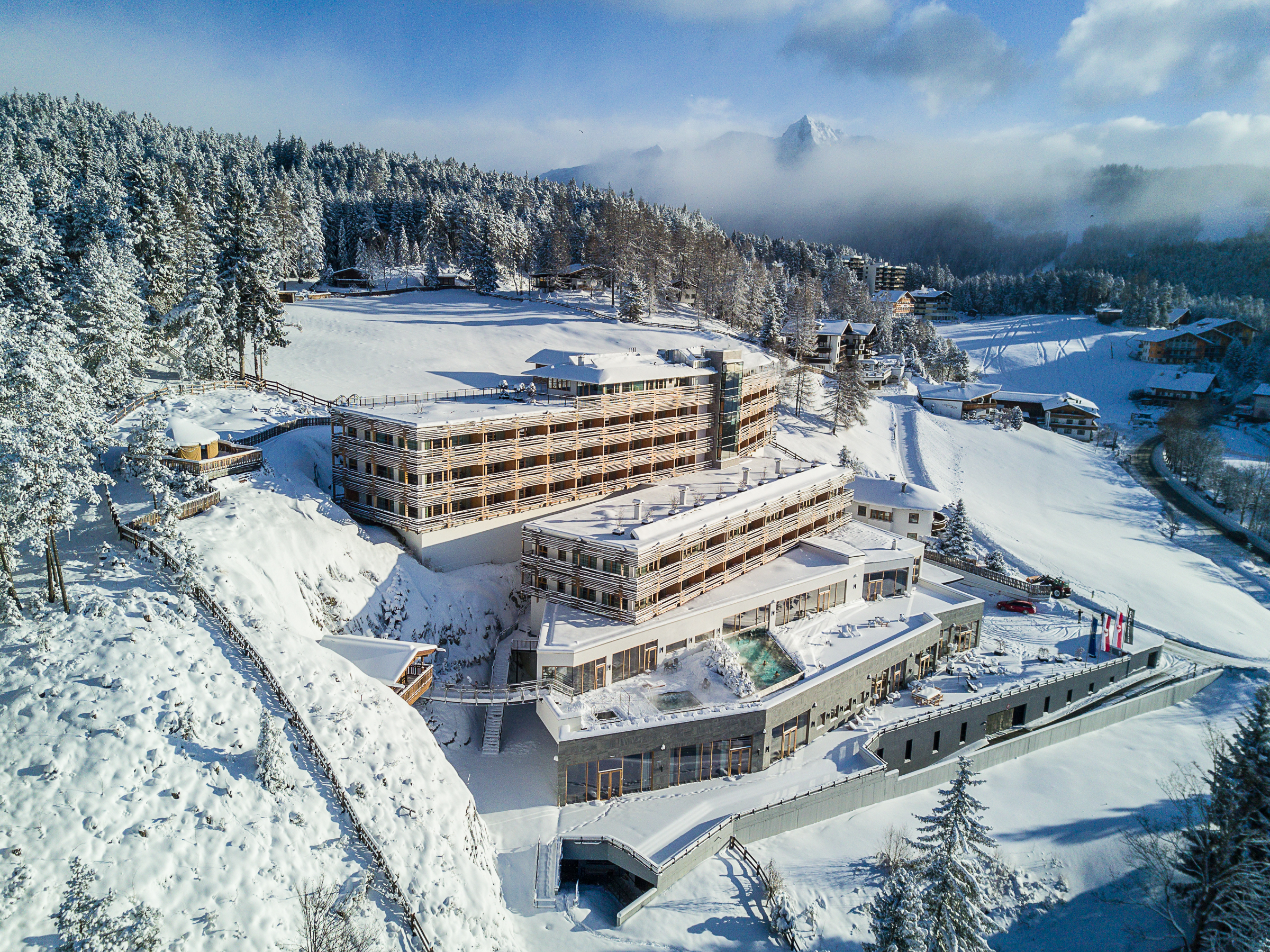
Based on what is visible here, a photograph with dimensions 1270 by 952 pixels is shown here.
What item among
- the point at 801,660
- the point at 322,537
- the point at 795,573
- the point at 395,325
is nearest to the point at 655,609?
the point at 801,660

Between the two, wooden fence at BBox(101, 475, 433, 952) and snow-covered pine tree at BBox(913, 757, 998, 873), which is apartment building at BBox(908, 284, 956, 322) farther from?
wooden fence at BBox(101, 475, 433, 952)

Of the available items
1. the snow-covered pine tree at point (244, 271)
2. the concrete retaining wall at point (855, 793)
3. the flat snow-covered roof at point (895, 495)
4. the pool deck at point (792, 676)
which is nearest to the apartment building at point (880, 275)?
the flat snow-covered roof at point (895, 495)

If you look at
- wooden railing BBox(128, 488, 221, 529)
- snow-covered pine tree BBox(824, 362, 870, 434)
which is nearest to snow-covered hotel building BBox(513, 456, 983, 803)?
wooden railing BBox(128, 488, 221, 529)

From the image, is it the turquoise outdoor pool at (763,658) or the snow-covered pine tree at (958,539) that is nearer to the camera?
the turquoise outdoor pool at (763,658)

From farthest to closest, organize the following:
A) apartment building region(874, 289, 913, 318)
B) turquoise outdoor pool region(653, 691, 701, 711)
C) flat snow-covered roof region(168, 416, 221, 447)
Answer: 1. apartment building region(874, 289, 913, 318)
2. flat snow-covered roof region(168, 416, 221, 447)
3. turquoise outdoor pool region(653, 691, 701, 711)

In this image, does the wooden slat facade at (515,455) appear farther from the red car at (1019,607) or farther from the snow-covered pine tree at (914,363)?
the snow-covered pine tree at (914,363)

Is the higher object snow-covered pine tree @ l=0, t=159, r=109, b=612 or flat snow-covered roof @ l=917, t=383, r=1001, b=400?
snow-covered pine tree @ l=0, t=159, r=109, b=612

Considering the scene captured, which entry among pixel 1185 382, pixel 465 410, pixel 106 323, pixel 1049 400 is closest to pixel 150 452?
pixel 465 410

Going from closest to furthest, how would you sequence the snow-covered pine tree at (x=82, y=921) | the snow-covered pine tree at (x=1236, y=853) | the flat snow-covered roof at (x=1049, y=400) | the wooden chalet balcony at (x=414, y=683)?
the snow-covered pine tree at (x=82, y=921) → the snow-covered pine tree at (x=1236, y=853) → the wooden chalet balcony at (x=414, y=683) → the flat snow-covered roof at (x=1049, y=400)
